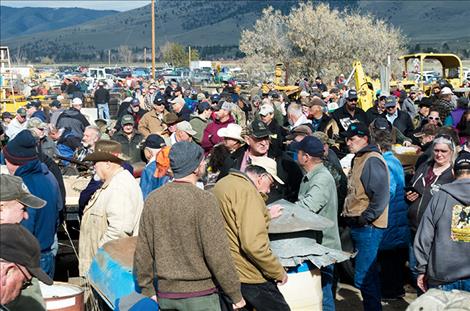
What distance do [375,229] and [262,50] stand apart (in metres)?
52.1

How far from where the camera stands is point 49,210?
645 cm

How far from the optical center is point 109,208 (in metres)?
6.34

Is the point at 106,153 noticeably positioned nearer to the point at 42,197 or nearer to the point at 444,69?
the point at 42,197

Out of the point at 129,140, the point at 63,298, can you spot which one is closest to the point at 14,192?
the point at 63,298

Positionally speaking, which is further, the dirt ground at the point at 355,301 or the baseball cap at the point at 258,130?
the dirt ground at the point at 355,301

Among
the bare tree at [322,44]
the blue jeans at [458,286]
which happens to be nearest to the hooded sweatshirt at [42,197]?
the blue jeans at [458,286]

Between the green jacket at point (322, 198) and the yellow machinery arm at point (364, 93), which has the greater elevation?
the green jacket at point (322, 198)

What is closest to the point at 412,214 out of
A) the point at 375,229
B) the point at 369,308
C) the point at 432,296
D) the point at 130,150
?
the point at 375,229

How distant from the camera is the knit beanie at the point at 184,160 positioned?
5.02 metres

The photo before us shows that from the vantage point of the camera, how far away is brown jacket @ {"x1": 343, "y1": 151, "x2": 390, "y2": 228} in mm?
7230

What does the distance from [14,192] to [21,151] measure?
5.59ft

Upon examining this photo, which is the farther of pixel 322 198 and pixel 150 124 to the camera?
pixel 150 124

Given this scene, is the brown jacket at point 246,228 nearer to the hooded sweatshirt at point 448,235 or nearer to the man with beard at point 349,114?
the hooded sweatshirt at point 448,235

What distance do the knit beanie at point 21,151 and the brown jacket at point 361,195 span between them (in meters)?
2.93
